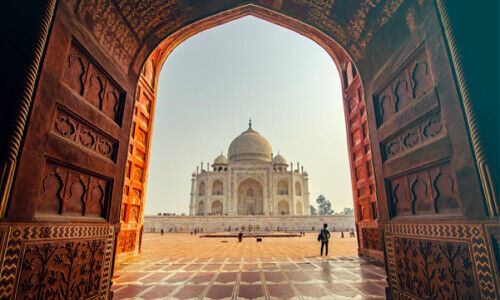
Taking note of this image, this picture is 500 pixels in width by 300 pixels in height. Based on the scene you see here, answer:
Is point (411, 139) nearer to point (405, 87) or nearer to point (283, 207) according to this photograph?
point (405, 87)

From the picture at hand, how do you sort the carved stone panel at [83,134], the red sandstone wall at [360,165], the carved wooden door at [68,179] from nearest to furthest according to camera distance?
the carved wooden door at [68,179]
the carved stone panel at [83,134]
the red sandstone wall at [360,165]

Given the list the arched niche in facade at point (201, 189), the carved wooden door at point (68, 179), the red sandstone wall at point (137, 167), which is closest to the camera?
the carved wooden door at point (68, 179)

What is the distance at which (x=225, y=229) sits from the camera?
2602 centimetres

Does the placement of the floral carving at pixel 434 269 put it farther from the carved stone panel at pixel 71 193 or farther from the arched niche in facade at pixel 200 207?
the arched niche in facade at pixel 200 207

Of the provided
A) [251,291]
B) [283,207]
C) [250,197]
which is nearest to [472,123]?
[251,291]

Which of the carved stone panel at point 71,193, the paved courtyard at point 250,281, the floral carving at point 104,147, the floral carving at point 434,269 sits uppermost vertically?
the floral carving at point 104,147

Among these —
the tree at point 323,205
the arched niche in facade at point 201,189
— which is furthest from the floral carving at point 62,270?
the tree at point 323,205

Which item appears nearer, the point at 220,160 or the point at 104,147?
the point at 104,147

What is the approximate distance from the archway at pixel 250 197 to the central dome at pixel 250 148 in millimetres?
4470

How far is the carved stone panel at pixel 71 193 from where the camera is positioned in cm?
228

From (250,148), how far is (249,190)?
713 cm

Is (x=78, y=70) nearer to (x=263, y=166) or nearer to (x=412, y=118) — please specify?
(x=412, y=118)

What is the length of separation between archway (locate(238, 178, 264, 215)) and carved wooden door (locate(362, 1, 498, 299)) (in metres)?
33.3

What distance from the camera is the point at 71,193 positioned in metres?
2.57
